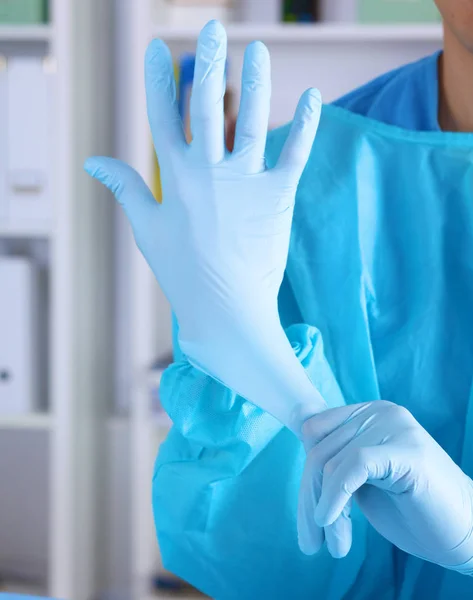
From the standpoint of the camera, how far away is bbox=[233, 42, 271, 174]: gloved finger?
60 centimetres

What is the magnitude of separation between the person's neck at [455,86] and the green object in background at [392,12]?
0.89 meters

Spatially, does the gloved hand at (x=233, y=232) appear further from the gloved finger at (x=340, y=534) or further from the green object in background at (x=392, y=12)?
the green object in background at (x=392, y=12)

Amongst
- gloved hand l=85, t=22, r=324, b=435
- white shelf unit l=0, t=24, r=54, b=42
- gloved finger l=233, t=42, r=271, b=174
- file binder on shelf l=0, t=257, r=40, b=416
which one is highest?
white shelf unit l=0, t=24, r=54, b=42

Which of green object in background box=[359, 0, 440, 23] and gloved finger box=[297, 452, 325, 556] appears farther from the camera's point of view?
green object in background box=[359, 0, 440, 23]

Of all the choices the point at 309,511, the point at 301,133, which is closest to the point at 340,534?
the point at 309,511

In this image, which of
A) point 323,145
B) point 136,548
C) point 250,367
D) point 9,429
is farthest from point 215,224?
point 9,429

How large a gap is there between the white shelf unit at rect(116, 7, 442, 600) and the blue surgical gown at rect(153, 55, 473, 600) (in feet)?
3.07

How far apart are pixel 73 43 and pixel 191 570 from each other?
51.0 inches

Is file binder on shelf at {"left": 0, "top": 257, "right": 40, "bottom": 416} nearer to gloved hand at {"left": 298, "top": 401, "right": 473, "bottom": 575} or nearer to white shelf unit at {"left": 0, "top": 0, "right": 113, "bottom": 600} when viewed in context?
white shelf unit at {"left": 0, "top": 0, "right": 113, "bottom": 600}

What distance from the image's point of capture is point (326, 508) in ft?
1.74

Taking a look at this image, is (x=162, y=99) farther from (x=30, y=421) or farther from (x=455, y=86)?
(x=30, y=421)

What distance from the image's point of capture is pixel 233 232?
628 millimetres

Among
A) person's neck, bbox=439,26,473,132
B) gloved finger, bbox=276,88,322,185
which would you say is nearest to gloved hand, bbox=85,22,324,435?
gloved finger, bbox=276,88,322,185

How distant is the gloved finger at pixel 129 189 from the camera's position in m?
0.66
